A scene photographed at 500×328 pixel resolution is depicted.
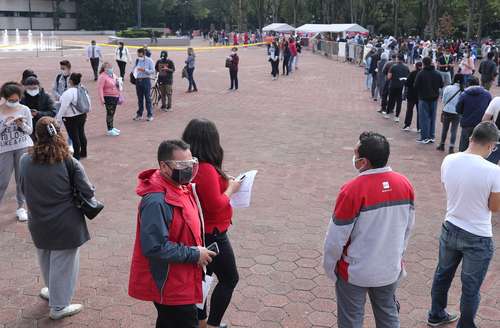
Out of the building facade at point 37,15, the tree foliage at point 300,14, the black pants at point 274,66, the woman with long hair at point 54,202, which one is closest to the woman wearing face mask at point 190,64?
the black pants at point 274,66

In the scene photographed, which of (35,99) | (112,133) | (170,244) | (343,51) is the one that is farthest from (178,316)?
(343,51)

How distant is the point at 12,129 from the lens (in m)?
6.00

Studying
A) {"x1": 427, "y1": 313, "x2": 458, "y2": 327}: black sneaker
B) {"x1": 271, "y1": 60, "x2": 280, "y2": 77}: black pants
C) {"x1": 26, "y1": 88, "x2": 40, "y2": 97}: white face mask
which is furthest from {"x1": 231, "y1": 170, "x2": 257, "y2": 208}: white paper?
{"x1": 271, "y1": 60, "x2": 280, "y2": 77}: black pants

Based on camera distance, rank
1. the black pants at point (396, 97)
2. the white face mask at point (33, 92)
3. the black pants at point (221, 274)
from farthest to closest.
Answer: the black pants at point (396, 97), the white face mask at point (33, 92), the black pants at point (221, 274)

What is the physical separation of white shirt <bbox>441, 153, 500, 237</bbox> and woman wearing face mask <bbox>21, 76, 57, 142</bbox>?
18.2ft

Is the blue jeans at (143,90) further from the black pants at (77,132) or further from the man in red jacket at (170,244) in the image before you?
the man in red jacket at (170,244)

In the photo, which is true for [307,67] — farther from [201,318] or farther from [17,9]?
[17,9]

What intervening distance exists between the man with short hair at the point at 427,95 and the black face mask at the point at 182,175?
28.8 feet

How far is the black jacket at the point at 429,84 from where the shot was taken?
10.5 meters

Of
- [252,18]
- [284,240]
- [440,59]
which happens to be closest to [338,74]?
[440,59]

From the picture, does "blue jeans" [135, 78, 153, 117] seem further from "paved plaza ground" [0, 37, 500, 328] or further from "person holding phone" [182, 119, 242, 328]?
"person holding phone" [182, 119, 242, 328]

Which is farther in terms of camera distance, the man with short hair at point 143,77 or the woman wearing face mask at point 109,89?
the man with short hair at point 143,77

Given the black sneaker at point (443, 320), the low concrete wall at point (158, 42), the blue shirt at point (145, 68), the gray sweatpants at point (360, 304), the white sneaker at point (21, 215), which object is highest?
the low concrete wall at point (158, 42)

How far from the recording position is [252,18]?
81375 mm
